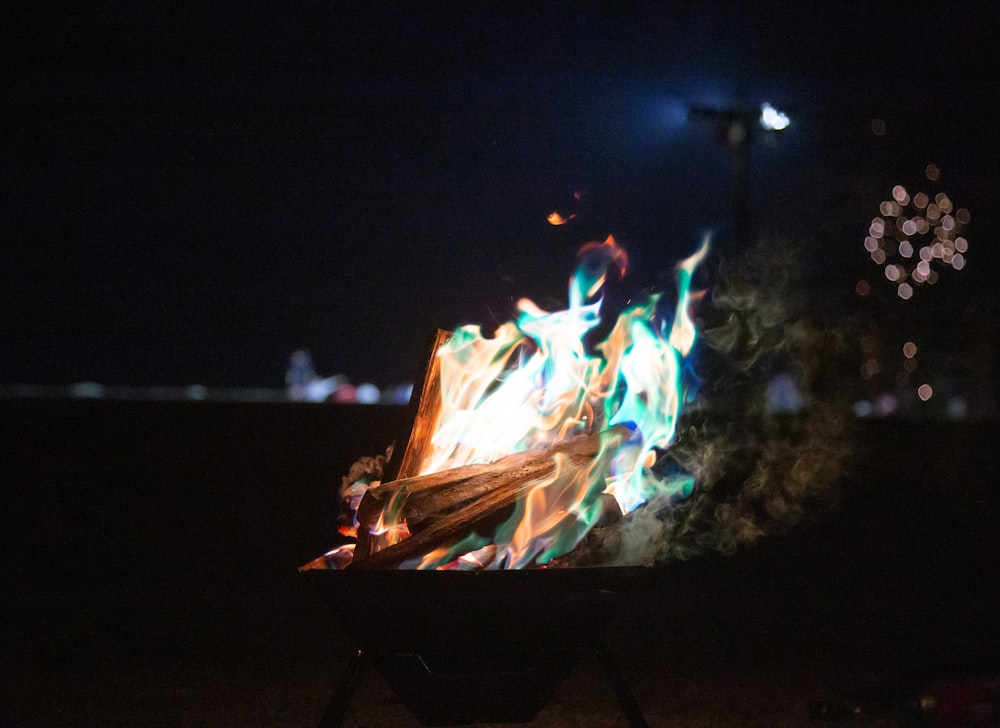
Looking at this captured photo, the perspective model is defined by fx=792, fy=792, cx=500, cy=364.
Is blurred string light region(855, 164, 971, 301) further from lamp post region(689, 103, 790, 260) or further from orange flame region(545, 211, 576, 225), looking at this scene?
orange flame region(545, 211, 576, 225)

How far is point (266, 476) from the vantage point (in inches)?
281

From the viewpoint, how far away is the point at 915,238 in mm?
17578

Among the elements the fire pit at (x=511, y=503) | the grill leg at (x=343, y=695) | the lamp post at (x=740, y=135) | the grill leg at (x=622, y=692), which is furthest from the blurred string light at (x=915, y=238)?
the grill leg at (x=343, y=695)

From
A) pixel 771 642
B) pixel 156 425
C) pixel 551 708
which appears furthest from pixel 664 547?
pixel 156 425

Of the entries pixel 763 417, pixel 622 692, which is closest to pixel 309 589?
pixel 622 692

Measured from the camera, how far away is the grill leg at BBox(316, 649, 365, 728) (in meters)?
2.21

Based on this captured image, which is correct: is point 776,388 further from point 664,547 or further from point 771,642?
point 664,547

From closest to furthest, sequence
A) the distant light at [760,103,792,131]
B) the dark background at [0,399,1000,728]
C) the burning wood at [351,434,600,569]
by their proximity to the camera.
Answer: the burning wood at [351,434,600,569] < the dark background at [0,399,1000,728] < the distant light at [760,103,792,131]

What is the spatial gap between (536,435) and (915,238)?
1735cm

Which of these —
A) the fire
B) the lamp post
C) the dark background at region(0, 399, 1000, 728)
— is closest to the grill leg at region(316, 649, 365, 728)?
the dark background at region(0, 399, 1000, 728)

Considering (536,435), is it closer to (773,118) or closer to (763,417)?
(763,417)

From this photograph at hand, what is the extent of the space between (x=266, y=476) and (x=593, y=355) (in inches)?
189

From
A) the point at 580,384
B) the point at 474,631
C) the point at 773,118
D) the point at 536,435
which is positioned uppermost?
the point at 773,118

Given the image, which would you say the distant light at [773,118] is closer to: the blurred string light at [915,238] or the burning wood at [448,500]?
the burning wood at [448,500]
